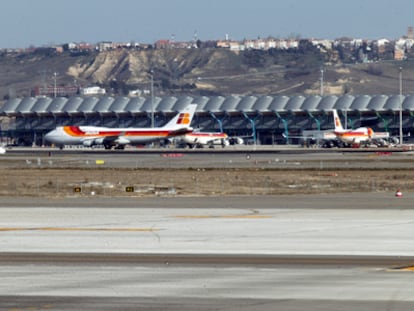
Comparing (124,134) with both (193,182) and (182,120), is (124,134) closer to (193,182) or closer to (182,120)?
(182,120)

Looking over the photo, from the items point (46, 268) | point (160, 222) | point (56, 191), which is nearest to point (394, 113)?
point (56, 191)

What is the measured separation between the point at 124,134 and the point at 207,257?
4730 inches

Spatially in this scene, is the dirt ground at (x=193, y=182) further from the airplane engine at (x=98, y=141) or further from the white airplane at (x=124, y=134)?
the airplane engine at (x=98, y=141)

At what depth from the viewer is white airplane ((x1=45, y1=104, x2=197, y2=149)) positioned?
147000mm

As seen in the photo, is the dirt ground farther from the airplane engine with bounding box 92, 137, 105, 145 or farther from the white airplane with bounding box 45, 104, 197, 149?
the airplane engine with bounding box 92, 137, 105, 145

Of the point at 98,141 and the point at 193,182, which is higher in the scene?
the point at 98,141

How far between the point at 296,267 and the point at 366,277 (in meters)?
2.33

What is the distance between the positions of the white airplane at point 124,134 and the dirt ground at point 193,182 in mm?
66391

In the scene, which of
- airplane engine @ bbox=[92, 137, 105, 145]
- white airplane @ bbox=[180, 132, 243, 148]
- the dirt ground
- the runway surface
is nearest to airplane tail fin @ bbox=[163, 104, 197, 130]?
white airplane @ bbox=[180, 132, 243, 148]

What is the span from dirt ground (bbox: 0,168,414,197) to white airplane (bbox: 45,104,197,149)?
218 ft

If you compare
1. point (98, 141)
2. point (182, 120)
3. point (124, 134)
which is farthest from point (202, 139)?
point (98, 141)

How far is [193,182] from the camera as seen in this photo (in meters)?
63.4

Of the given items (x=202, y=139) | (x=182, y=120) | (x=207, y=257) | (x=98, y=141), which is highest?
(x=182, y=120)

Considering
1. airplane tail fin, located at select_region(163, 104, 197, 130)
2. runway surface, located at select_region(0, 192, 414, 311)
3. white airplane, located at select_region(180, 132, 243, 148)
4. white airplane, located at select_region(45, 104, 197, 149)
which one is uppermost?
airplane tail fin, located at select_region(163, 104, 197, 130)
